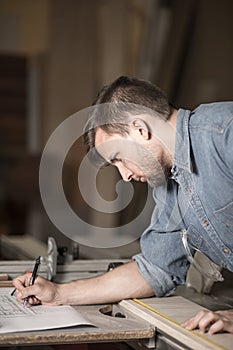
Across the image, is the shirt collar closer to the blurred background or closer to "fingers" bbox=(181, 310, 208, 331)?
"fingers" bbox=(181, 310, 208, 331)

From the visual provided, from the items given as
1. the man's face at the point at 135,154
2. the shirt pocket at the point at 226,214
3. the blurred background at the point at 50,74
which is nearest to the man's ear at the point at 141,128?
the man's face at the point at 135,154

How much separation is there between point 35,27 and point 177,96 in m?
2.37

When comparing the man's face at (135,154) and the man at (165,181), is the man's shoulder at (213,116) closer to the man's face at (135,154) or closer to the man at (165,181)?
the man at (165,181)

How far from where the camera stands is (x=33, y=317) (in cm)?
176

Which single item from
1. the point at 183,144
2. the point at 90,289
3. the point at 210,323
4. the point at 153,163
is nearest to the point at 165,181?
the point at 153,163

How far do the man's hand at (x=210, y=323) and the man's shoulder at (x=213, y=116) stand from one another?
0.45 meters

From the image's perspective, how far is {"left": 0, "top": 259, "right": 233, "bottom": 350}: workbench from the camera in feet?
5.16

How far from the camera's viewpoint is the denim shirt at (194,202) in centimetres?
172

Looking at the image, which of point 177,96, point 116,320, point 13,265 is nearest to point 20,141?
point 177,96

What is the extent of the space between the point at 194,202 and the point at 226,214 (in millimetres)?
93

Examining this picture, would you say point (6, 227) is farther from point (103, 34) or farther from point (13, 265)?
point (13, 265)

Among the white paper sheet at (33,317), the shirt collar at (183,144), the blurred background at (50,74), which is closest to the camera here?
the white paper sheet at (33,317)

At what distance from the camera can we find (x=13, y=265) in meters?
2.28

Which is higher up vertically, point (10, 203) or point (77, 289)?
point (77, 289)
